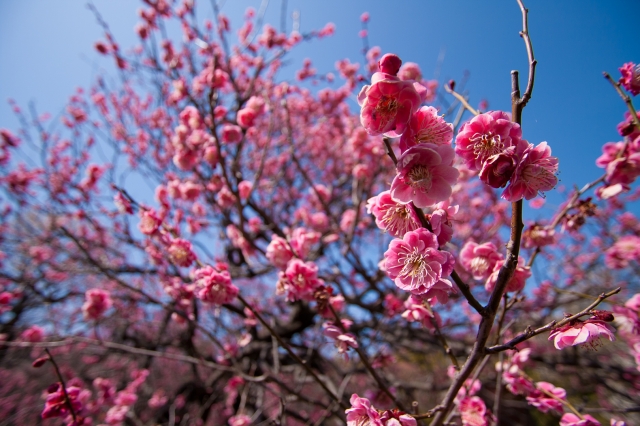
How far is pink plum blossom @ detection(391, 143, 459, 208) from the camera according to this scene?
34.9 inches

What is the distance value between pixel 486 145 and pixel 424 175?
296 mm

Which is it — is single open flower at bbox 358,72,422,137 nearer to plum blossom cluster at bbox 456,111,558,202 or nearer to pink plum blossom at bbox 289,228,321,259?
plum blossom cluster at bbox 456,111,558,202

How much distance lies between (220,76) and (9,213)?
26.2ft

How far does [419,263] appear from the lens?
102 centimetres

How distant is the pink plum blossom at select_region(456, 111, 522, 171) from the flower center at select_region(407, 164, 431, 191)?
24cm

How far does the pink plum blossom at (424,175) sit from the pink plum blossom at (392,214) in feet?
0.45

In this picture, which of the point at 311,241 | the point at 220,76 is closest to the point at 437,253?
Answer: the point at 311,241

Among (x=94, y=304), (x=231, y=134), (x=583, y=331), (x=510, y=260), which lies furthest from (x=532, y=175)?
(x=94, y=304)

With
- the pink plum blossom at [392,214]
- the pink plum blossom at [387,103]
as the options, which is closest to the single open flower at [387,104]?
the pink plum blossom at [387,103]

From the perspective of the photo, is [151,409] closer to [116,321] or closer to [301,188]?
[116,321]

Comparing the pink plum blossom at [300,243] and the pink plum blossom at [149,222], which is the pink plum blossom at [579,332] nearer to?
the pink plum blossom at [300,243]

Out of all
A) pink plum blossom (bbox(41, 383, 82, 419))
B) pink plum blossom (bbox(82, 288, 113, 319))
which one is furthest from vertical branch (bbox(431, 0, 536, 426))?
pink plum blossom (bbox(82, 288, 113, 319))

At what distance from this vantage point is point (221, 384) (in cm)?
505

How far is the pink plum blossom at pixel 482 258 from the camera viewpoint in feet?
4.46
